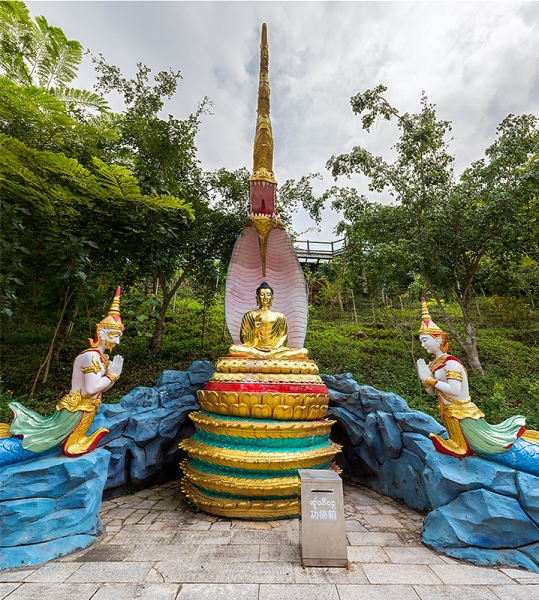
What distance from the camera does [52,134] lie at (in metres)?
4.92

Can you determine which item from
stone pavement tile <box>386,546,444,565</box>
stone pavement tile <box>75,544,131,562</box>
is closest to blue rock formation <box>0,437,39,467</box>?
stone pavement tile <box>75,544,131,562</box>

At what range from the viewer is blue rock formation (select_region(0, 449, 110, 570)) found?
124 inches

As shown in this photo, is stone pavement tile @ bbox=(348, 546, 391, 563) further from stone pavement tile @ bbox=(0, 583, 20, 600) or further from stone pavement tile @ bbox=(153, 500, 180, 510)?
stone pavement tile @ bbox=(0, 583, 20, 600)

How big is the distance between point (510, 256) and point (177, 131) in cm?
793

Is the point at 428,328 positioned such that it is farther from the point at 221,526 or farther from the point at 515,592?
the point at 221,526

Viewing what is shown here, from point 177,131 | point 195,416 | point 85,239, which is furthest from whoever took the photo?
point 177,131

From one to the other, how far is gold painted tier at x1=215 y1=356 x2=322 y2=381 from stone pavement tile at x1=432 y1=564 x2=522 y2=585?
2565 mm

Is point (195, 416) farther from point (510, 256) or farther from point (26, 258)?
point (510, 256)

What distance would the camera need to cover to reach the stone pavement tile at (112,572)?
9.00 feet

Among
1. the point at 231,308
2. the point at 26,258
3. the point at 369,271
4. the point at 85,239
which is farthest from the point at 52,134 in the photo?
the point at 369,271

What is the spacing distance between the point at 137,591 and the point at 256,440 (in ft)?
6.46

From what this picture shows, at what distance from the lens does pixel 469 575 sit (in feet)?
9.59

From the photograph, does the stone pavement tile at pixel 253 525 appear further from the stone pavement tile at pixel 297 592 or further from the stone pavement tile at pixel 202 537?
the stone pavement tile at pixel 297 592

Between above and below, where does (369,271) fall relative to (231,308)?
above
